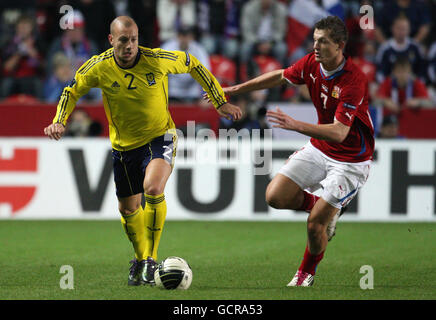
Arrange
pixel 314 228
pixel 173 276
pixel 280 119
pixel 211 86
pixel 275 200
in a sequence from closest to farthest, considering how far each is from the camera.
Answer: pixel 280 119
pixel 173 276
pixel 314 228
pixel 275 200
pixel 211 86

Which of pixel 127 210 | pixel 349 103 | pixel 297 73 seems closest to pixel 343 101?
pixel 349 103

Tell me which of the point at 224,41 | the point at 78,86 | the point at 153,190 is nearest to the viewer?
the point at 153,190

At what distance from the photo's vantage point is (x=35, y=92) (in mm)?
14203

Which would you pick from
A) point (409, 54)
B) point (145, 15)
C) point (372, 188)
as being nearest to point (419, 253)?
point (372, 188)

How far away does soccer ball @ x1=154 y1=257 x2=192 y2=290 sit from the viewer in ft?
Result: 21.5

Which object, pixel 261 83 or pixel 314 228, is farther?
pixel 261 83

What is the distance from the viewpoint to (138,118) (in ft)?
23.4

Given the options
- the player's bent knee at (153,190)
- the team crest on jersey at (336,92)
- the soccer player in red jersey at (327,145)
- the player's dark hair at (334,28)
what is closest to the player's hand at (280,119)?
the soccer player in red jersey at (327,145)

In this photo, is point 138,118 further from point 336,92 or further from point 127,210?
point 336,92

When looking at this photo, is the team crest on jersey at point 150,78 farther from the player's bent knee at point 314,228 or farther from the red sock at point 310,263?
the red sock at point 310,263

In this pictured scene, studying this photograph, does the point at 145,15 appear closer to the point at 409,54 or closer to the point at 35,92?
the point at 35,92

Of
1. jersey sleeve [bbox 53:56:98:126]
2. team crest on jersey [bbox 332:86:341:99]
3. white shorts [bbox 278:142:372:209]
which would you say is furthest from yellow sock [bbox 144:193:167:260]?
team crest on jersey [bbox 332:86:341:99]

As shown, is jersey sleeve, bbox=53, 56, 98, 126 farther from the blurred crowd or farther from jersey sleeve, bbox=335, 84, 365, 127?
the blurred crowd

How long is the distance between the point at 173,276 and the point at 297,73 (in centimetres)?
211
